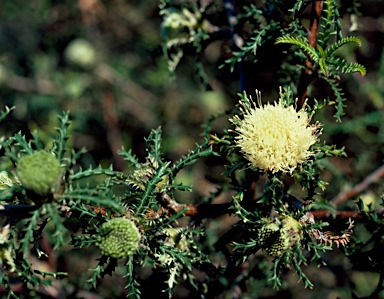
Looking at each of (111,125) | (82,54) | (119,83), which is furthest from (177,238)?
(119,83)

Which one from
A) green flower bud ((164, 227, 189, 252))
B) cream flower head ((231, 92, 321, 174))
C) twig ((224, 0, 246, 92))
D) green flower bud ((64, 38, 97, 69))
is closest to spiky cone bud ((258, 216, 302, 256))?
cream flower head ((231, 92, 321, 174))

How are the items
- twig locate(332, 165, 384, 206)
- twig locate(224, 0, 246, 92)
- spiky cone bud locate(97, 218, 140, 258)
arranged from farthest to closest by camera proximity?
twig locate(332, 165, 384, 206) < twig locate(224, 0, 246, 92) < spiky cone bud locate(97, 218, 140, 258)

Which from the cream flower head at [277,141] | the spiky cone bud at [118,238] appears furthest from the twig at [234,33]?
the spiky cone bud at [118,238]

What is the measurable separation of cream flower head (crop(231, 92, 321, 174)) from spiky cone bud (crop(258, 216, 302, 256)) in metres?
0.18

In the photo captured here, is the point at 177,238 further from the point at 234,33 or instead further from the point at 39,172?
the point at 234,33

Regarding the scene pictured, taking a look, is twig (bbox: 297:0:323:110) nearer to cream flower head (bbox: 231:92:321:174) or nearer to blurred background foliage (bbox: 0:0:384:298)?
cream flower head (bbox: 231:92:321:174)

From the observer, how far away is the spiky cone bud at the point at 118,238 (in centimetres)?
146

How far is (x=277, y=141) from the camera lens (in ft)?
5.14

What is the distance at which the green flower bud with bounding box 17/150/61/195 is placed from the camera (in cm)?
136

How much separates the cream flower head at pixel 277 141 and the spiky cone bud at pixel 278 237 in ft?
0.60

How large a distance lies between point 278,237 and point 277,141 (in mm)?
311

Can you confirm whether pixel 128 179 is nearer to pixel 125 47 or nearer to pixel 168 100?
pixel 168 100

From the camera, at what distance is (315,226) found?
57.7 inches

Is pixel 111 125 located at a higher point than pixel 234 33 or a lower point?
lower
